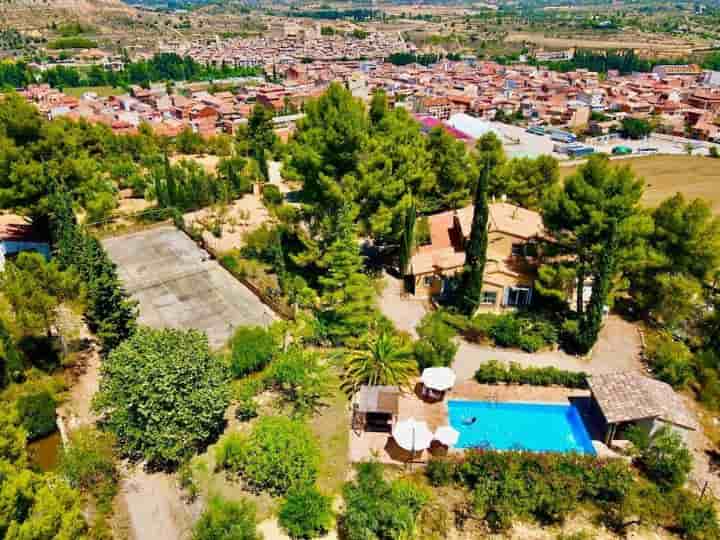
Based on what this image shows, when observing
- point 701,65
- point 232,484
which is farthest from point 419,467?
point 701,65

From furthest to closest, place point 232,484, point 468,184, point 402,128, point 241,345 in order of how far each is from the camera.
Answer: point 468,184 → point 402,128 → point 241,345 → point 232,484

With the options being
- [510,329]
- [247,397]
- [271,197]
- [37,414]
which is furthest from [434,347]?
[271,197]

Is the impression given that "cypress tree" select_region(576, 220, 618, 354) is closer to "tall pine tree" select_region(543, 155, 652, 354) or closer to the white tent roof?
"tall pine tree" select_region(543, 155, 652, 354)

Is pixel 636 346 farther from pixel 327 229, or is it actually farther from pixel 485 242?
pixel 327 229

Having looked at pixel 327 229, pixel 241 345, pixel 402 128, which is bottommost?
pixel 241 345

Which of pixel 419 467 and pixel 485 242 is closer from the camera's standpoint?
pixel 419 467

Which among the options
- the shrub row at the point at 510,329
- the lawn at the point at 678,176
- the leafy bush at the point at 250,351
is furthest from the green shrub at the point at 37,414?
the lawn at the point at 678,176

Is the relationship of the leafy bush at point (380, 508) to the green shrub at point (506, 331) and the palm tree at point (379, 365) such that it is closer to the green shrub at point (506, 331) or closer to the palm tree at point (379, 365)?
the palm tree at point (379, 365)

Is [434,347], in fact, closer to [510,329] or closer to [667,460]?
[510,329]
